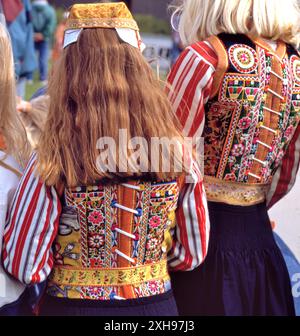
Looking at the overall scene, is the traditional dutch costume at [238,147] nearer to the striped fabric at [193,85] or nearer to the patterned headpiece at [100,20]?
the striped fabric at [193,85]

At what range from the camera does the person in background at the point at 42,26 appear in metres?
10.8

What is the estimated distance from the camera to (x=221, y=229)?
2.72m

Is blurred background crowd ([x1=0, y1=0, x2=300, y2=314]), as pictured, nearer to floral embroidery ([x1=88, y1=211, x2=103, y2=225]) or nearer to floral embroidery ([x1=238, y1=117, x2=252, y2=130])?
floral embroidery ([x1=238, y1=117, x2=252, y2=130])

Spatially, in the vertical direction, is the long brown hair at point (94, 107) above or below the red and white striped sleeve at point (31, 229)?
above

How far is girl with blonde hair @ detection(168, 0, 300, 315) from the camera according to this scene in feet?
8.59

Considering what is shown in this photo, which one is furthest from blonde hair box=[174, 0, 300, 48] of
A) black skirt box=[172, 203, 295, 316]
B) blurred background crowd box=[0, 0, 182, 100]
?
black skirt box=[172, 203, 295, 316]

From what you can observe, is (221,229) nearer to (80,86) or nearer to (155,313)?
(155,313)

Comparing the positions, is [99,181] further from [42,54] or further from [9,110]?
[42,54]

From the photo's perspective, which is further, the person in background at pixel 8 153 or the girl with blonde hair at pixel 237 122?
the girl with blonde hair at pixel 237 122

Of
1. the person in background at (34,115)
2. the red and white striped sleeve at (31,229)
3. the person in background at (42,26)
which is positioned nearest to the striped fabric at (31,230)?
the red and white striped sleeve at (31,229)

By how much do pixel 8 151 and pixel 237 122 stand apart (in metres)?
0.81

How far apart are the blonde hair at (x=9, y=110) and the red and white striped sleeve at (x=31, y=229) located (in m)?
0.29

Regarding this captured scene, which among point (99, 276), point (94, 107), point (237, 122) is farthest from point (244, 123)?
point (99, 276)
